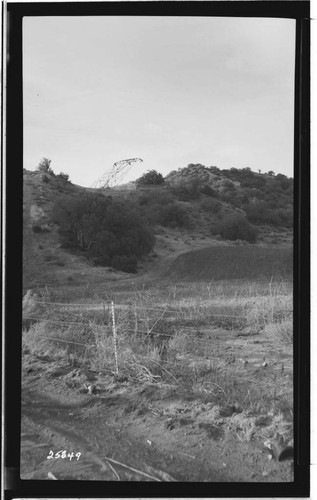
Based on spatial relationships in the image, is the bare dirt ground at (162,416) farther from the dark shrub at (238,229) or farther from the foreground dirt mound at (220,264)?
the dark shrub at (238,229)

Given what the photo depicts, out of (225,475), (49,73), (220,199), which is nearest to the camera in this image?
(225,475)

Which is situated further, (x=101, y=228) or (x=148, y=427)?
(x=101, y=228)

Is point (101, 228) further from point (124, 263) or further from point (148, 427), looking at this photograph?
point (148, 427)

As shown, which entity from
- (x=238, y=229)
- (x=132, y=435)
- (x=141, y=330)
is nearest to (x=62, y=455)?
(x=132, y=435)

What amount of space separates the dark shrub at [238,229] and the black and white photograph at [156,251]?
44mm

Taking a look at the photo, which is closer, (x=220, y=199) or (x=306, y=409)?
(x=306, y=409)

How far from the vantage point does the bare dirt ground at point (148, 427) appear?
3777 mm

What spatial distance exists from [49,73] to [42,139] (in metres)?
0.51

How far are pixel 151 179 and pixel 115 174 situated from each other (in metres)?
0.31

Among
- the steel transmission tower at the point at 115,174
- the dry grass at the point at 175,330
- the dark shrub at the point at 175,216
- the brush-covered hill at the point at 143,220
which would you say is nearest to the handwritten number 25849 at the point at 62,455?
the dry grass at the point at 175,330

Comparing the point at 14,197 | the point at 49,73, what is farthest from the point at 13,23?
the point at 14,197

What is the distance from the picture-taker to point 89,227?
4.22 m

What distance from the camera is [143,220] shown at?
4.32 m
